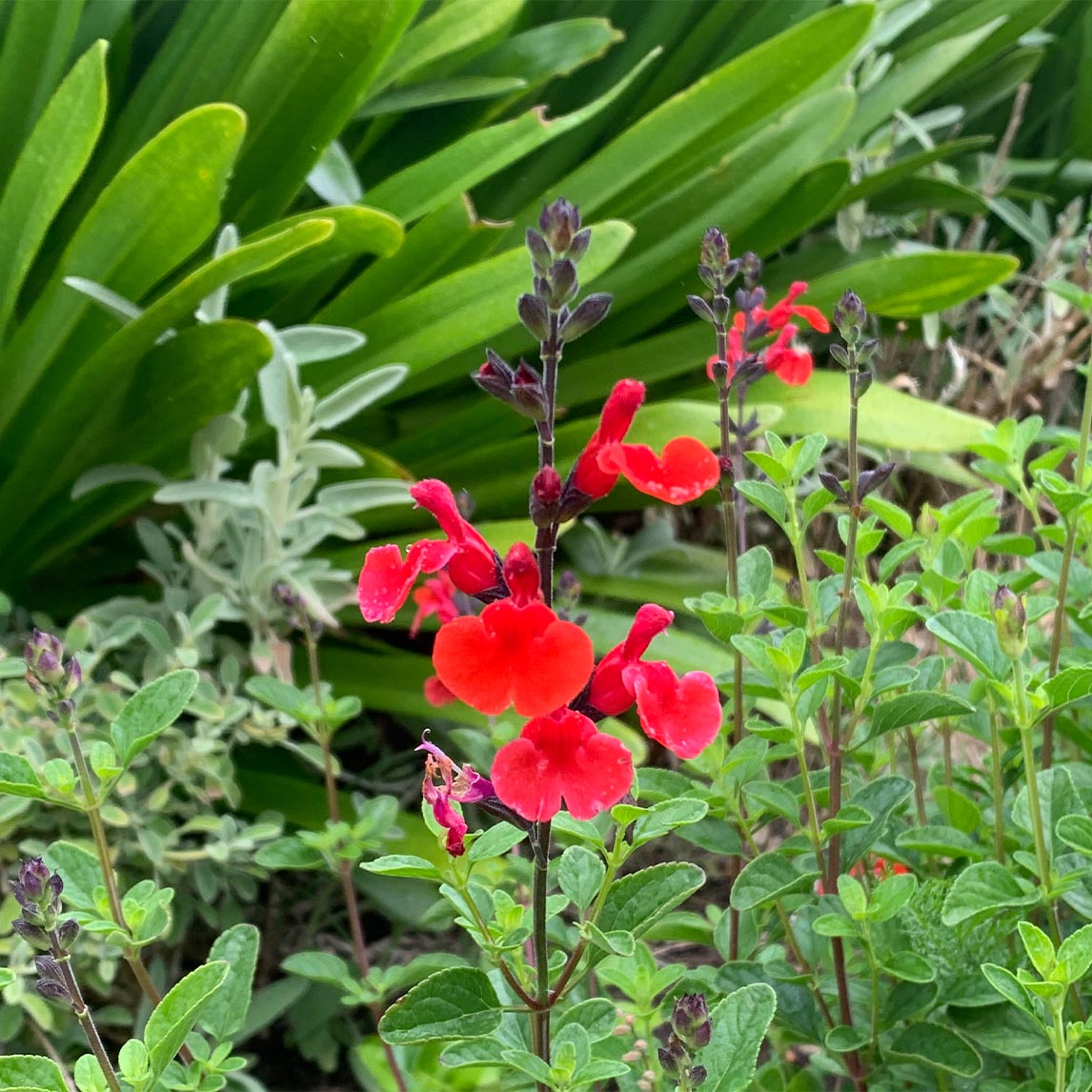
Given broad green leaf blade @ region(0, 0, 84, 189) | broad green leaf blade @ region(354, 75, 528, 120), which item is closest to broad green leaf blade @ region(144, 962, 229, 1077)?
broad green leaf blade @ region(0, 0, 84, 189)

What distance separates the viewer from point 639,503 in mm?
1484

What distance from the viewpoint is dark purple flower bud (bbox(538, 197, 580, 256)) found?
44 centimetres

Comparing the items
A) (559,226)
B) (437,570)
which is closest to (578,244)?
(559,226)

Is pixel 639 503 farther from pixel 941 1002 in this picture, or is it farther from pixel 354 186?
pixel 941 1002

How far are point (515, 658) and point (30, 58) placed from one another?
1117 mm

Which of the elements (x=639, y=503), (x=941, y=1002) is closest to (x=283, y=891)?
(x=639, y=503)

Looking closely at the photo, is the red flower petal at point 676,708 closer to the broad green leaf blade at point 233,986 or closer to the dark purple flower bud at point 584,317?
the dark purple flower bud at point 584,317

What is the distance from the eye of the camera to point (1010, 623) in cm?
50

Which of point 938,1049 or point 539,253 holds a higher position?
point 539,253

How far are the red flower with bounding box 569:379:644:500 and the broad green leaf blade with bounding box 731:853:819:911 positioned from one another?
24cm

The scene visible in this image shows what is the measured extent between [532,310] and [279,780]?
0.93 m

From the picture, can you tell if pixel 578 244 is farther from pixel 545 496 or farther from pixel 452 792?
pixel 452 792

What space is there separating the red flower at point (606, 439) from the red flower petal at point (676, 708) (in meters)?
0.08

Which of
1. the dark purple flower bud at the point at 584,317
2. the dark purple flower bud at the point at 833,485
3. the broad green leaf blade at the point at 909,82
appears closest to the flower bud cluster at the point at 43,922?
the dark purple flower bud at the point at 584,317
